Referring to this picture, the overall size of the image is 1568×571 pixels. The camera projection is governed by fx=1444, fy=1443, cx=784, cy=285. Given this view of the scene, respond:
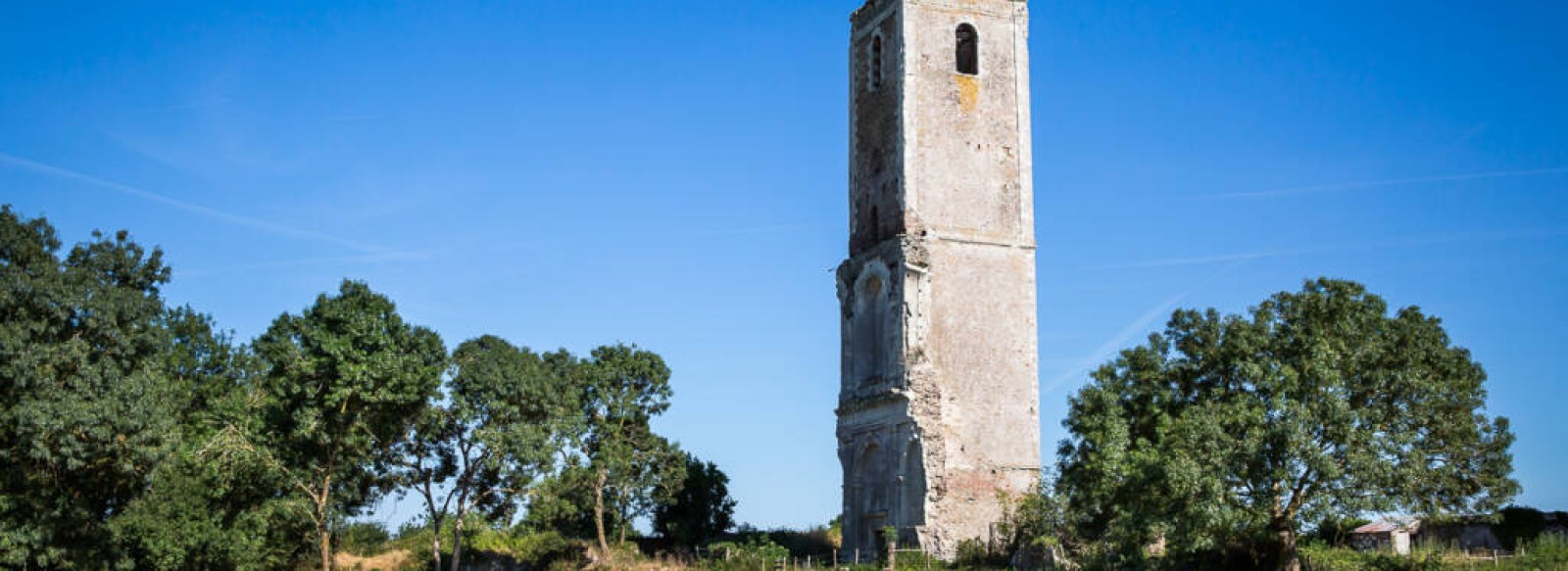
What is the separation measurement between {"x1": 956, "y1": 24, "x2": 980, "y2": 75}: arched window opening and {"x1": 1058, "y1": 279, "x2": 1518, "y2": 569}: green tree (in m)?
10.1

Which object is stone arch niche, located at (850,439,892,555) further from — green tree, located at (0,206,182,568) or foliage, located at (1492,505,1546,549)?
green tree, located at (0,206,182,568)

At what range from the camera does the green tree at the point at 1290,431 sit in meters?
24.2

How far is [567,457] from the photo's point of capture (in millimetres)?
38281

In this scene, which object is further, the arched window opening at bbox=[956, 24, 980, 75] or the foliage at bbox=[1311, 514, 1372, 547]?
the arched window opening at bbox=[956, 24, 980, 75]

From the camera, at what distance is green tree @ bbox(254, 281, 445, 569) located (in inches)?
1166

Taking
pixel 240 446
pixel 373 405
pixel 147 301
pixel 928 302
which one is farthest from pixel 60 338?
pixel 928 302

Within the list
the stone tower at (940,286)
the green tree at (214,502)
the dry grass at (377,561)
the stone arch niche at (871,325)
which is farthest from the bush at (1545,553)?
the dry grass at (377,561)

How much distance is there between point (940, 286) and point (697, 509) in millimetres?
12422

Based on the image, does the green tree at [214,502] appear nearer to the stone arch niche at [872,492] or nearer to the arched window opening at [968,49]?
the stone arch niche at [872,492]

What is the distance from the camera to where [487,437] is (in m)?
32.8

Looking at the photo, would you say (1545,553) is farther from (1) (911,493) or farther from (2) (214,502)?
(2) (214,502)

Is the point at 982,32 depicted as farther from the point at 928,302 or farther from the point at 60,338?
the point at 60,338

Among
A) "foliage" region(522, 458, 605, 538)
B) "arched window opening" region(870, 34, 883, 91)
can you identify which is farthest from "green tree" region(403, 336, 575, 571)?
"arched window opening" region(870, 34, 883, 91)

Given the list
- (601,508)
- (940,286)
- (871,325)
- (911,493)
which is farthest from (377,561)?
(940,286)
